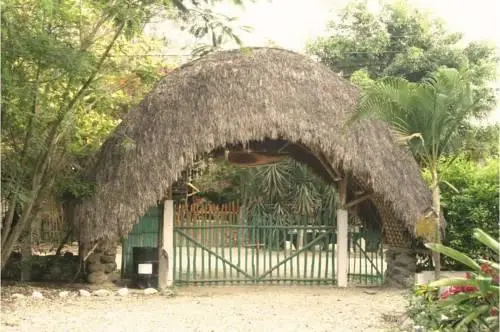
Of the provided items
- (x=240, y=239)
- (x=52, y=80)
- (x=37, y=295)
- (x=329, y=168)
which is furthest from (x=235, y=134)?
(x=37, y=295)

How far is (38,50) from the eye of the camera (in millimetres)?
9086

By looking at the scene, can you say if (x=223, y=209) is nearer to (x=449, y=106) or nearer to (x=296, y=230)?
(x=296, y=230)

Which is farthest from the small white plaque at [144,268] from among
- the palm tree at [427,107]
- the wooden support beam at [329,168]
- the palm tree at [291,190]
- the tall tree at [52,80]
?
the palm tree at [291,190]

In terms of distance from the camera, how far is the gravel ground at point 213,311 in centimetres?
810

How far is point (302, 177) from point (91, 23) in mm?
12576

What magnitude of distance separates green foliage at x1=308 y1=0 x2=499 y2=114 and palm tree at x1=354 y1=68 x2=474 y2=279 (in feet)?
43.1

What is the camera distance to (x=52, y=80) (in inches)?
386

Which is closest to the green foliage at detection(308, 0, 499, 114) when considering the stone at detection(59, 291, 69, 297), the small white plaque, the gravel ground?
the gravel ground

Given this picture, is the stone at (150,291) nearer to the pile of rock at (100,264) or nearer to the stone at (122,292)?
the stone at (122,292)

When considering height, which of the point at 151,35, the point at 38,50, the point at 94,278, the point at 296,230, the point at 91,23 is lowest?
the point at 94,278

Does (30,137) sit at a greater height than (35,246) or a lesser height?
greater

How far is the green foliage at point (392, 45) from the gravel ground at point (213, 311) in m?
12.2

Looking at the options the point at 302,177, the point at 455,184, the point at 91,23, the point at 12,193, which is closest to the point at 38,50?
the point at 91,23

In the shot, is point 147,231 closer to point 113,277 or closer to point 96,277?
point 113,277
